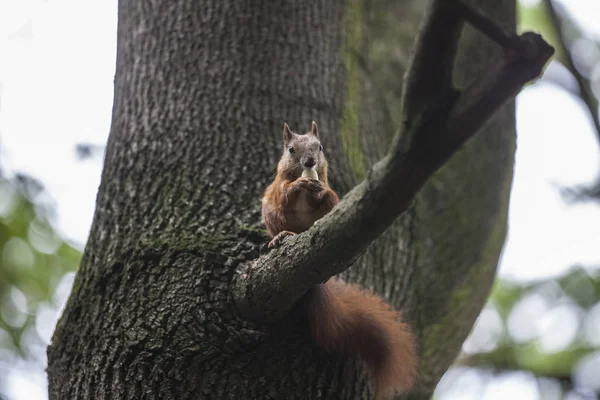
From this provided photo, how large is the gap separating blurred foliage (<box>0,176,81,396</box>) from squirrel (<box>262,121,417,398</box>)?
2.95 meters

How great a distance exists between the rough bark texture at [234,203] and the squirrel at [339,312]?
73 mm

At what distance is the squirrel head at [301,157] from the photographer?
7.93ft

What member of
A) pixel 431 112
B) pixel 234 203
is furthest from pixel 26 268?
pixel 431 112

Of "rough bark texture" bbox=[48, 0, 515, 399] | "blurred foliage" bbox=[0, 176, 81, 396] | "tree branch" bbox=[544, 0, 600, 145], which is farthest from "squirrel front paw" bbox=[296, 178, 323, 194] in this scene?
"blurred foliage" bbox=[0, 176, 81, 396]

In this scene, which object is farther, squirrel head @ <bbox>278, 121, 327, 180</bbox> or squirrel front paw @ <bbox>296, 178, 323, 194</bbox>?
squirrel head @ <bbox>278, 121, 327, 180</bbox>

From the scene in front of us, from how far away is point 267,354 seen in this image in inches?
85.0

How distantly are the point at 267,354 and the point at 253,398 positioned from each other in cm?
15

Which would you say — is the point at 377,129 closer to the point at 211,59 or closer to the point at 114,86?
the point at 211,59

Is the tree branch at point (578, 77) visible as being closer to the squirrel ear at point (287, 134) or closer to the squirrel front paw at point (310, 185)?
the squirrel ear at point (287, 134)

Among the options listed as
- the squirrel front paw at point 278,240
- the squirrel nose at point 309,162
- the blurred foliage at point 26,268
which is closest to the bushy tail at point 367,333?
the squirrel front paw at point 278,240

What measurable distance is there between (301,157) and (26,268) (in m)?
3.30

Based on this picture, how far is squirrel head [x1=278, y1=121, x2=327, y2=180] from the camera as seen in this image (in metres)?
2.42

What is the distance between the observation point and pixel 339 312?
7.22ft

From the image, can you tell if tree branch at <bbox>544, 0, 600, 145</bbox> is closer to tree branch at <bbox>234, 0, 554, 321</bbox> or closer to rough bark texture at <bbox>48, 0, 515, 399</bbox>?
rough bark texture at <bbox>48, 0, 515, 399</bbox>
